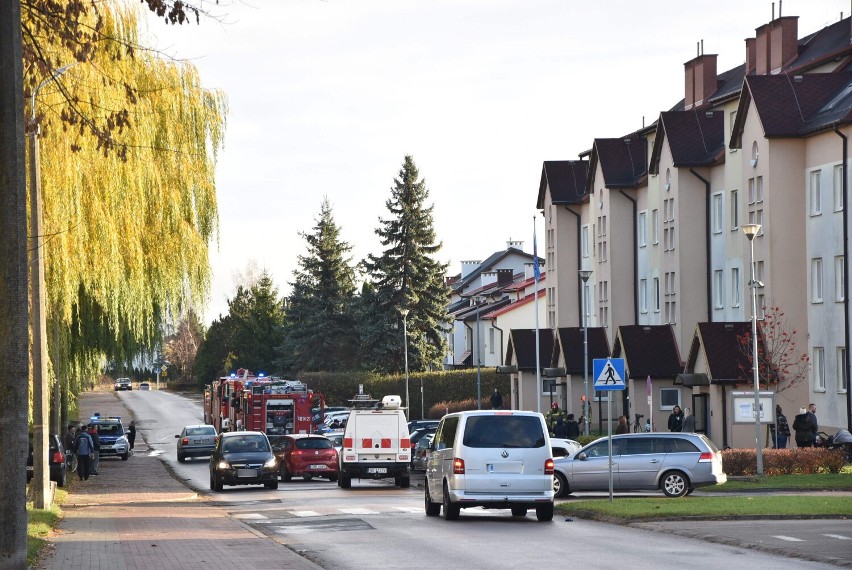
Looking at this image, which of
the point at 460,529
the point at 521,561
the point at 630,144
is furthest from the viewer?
the point at 630,144

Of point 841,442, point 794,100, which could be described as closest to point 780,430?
point 841,442

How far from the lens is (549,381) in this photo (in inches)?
2904

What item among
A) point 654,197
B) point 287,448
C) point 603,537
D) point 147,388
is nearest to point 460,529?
point 603,537

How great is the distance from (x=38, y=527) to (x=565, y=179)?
58.0 m

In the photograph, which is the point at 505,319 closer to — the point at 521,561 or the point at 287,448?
the point at 287,448

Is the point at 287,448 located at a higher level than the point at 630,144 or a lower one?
lower

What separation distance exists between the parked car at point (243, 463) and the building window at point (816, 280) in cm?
2147

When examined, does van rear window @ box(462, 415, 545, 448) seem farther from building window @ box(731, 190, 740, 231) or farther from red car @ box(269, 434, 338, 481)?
building window @ box(731, 190, 740, 231)

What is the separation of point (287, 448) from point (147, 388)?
112 metres

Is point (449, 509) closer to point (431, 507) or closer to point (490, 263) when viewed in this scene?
point (431, 507)

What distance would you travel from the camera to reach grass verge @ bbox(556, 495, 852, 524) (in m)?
22.6

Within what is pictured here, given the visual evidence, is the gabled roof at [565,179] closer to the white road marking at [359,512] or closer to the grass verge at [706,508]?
the white road marking at [359,512]

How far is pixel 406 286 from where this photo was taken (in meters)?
94.6

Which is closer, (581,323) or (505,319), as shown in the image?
(581,323)
